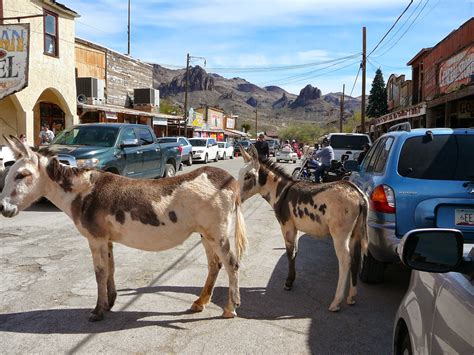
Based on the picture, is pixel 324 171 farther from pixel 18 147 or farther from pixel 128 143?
pixel 18 147

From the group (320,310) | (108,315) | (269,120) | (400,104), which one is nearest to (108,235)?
(108,315)

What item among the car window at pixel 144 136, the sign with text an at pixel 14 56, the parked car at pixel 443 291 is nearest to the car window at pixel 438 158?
the parked car at pixel 443 291

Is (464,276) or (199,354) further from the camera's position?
(199,354)

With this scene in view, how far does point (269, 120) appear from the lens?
16925cm

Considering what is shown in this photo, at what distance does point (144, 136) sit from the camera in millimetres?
14148

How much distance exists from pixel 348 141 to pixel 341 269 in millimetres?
13250

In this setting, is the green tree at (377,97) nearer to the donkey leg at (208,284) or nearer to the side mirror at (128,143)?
the side mirror at (128,143)

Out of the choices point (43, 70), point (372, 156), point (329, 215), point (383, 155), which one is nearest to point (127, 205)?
point (329, 215)

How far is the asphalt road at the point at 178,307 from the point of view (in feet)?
13.4

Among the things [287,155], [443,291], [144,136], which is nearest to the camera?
[443,291]

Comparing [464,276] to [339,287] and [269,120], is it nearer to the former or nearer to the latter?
[339,287]

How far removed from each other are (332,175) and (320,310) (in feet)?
30.6

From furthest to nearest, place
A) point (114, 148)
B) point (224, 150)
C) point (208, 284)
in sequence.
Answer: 1. point (224, 150)
2. point (114, 148)
3. point (208, 284)

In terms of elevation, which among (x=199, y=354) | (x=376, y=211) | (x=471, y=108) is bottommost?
(x=199, y=354)
